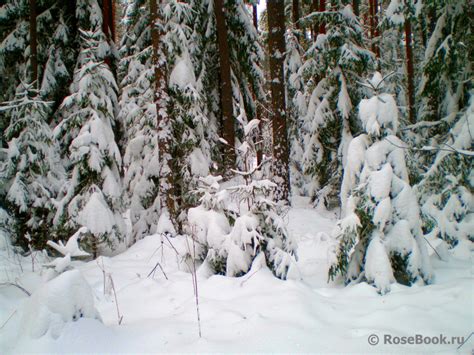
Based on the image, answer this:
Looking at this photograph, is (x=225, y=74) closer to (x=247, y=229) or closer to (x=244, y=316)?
(x=247, y=229)

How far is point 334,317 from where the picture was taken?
3.15 metres

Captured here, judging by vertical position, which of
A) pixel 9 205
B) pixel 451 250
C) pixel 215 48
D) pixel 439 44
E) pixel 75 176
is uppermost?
pixel 215 48

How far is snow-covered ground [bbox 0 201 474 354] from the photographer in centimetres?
263

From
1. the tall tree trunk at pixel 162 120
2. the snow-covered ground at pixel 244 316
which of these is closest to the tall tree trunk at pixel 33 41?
the tall tree trunk at pixel 162 120

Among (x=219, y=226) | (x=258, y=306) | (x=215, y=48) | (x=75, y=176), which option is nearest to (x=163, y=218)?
(x=75, y=176)

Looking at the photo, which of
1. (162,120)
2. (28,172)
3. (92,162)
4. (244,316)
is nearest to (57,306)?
(244,316)

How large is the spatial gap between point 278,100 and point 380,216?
5.82 meters

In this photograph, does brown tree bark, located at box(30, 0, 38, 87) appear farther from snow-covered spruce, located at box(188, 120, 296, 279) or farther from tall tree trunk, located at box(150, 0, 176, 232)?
snow-covered spruce, located at box(188, 120, 296, 279)

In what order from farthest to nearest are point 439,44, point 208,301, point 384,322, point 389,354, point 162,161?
point 162,161 < point 439,44 < point 208,301 < point 384,322 < point 389,354

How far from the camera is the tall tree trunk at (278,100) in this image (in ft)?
29.0

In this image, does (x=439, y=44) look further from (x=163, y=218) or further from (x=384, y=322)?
(x=163, y=218)

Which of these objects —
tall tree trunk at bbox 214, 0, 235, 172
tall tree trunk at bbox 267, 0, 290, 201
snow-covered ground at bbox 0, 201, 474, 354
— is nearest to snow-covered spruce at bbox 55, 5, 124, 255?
snow-covered ground at bbox 0, 201, 474, 354

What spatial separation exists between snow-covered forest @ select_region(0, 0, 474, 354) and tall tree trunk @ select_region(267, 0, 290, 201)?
5 cm

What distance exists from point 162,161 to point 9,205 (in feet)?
14.6
